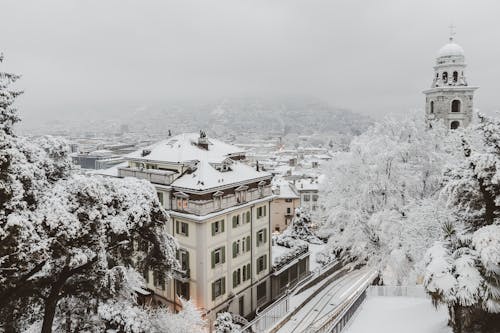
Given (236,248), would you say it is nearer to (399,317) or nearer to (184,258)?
(184,258)

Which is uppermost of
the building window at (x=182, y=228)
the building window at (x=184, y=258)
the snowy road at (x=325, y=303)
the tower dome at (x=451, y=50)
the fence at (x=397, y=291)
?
the tower dome at (x=451, y=50)

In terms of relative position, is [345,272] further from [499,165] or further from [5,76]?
[5,76]

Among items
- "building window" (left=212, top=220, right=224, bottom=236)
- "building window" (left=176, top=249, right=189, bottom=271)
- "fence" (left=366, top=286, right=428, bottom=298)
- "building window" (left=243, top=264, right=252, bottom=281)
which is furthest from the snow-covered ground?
"building window" (left=243, top=264, right=252, bottom=281)

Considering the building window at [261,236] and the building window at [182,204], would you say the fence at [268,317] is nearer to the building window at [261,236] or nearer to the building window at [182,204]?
the building window at [261,236]

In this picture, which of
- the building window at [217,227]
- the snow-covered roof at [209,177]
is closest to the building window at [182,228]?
the building window at [217,227]

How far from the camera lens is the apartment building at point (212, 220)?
29906 millimetres

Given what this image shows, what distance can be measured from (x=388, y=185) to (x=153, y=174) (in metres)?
18.4

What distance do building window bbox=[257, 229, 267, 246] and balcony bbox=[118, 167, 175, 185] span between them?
32.5 ft

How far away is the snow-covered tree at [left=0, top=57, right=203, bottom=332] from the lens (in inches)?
519

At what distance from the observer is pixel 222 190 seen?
30828mm

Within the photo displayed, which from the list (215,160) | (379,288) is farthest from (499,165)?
(215,160)

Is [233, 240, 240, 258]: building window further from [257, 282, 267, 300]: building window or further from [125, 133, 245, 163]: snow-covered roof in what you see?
[125, 133, 245, 163]: snow-covered roof

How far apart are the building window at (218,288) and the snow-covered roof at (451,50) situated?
119 feet

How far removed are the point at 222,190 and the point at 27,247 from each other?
1844 cm
